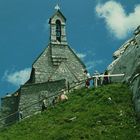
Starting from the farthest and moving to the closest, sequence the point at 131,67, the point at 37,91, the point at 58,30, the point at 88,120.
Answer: the point at 58,30
the point at 37,91
the point at 131,67
the point at 88,120

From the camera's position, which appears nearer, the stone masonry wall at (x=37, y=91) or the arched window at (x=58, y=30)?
the stone masonry wall at (x=37, y=91)

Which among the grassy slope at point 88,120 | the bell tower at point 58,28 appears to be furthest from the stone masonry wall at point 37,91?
the grassy slope at point 88,120

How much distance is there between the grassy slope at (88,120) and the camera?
3606 centimetres

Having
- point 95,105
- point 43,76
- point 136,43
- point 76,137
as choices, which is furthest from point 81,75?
point 76,137

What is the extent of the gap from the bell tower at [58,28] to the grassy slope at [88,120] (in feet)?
131

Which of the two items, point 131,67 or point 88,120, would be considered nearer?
point 88,120

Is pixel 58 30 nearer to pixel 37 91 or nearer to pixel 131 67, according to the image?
pixel 37 91

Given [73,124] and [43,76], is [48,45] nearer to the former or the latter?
[43,76]

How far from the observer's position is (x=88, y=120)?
39062 millimetres

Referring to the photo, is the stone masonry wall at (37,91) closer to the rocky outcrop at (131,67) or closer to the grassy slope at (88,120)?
the rocky outcrop at (131,67)

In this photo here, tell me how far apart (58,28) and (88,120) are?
5153 centimetres

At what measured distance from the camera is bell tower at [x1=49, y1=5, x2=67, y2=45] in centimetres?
8844

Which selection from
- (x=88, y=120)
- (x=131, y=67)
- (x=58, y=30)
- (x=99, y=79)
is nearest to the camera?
(x=88, y=120)

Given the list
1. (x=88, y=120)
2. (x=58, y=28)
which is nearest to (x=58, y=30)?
(x=58, y=28)
